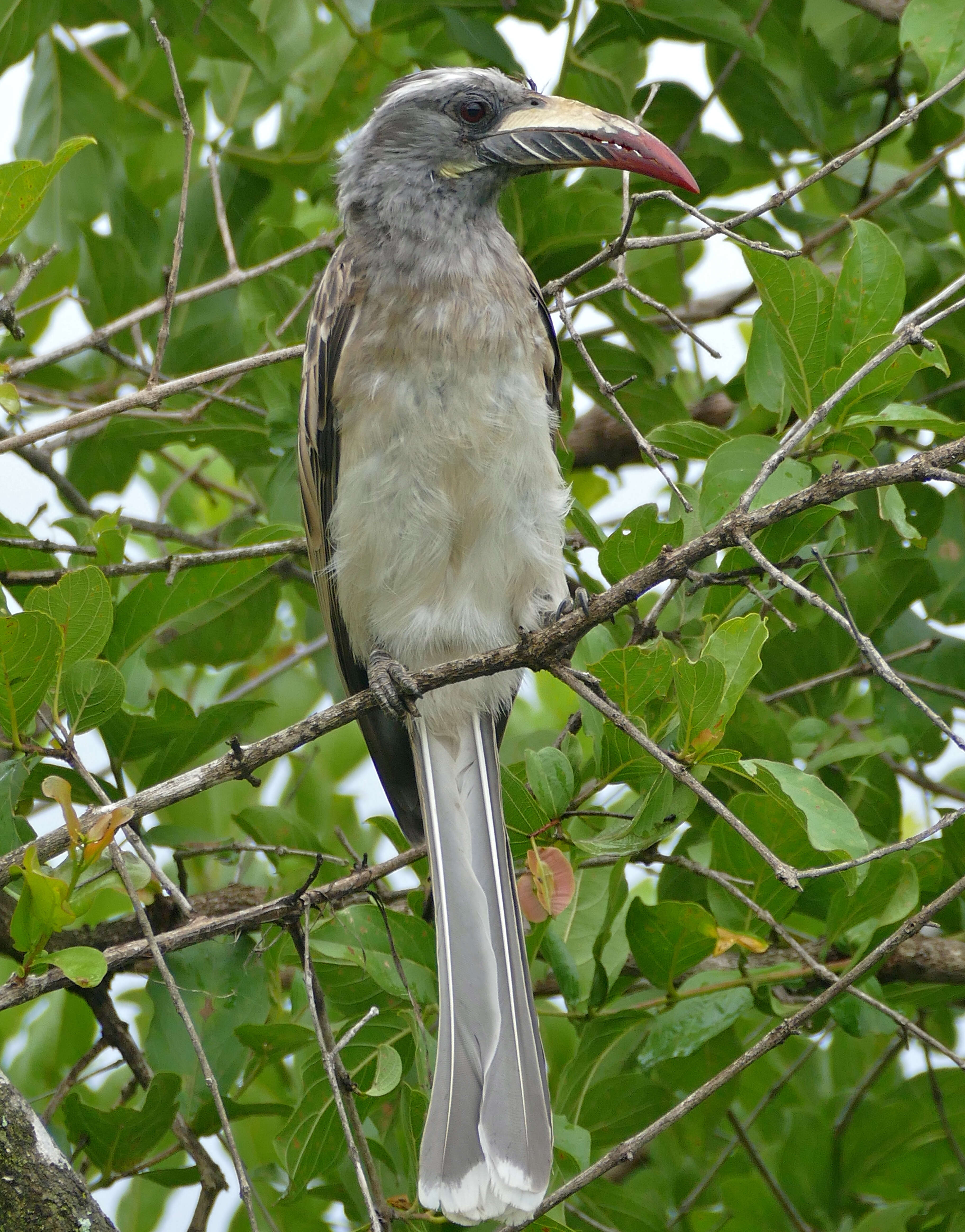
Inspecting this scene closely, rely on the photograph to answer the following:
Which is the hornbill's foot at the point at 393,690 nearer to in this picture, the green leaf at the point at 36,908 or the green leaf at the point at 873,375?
the green leaf at the point at 36,908

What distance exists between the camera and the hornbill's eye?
9.29 feet

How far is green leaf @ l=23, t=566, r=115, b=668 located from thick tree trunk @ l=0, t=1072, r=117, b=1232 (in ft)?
2.39

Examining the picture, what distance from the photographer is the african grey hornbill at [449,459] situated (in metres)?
2.37

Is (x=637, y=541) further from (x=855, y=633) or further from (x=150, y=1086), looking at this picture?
(x=150, y=1086)

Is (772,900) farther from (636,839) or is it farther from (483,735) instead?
(483,735)

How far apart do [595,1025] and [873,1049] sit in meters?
1.17

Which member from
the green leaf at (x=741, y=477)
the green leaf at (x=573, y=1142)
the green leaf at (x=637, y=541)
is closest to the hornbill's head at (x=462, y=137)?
the green leaf at (x=741, y=477)

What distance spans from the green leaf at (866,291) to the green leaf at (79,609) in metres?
1.31

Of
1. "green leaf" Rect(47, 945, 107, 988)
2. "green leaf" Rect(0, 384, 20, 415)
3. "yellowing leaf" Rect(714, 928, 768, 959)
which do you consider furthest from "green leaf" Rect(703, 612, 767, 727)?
"green leaf" Rect(0, 384, 20, 415)

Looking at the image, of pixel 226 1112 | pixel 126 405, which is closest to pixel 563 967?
pixel 226 1112

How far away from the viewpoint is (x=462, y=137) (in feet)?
9.28

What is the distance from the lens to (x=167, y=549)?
11.3 feet

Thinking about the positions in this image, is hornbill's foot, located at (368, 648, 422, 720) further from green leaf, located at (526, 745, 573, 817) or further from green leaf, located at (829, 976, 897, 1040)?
green leaf, located at (829, 976, 897, 1040)

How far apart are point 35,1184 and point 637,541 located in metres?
1.34
